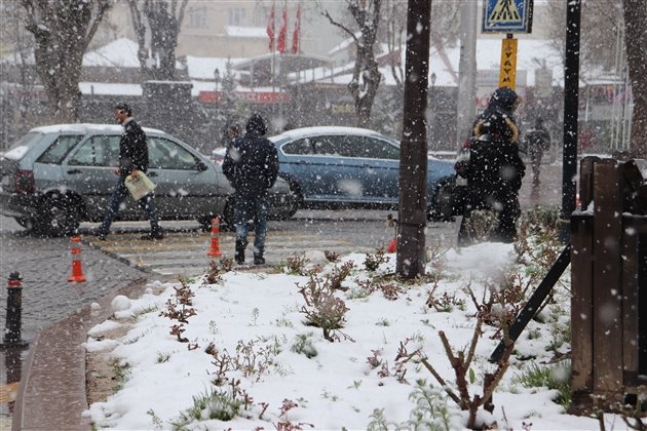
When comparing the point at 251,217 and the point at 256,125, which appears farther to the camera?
the point at 251,217

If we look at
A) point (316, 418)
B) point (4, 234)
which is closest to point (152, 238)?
point (4, 234)

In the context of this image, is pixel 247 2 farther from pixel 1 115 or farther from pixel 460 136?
pixel 460 136

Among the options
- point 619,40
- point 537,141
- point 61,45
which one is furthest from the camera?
A: point 537,141

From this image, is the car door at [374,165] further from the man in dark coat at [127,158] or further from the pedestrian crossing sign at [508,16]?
the pedestrian crossing sign at [508,16]

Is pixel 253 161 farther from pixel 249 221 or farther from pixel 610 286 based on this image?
pixel 610 286

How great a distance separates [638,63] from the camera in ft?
46.1

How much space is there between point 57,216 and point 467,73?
756 centimetres

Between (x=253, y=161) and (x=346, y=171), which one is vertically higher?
(x=253, y=161)

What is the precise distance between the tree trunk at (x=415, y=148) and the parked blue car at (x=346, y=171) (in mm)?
9409

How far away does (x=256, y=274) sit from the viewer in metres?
8.38

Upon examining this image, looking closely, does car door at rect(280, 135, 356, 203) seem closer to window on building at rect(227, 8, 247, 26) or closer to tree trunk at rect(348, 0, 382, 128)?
tree trunk at rect(348, 0, 382, 128)

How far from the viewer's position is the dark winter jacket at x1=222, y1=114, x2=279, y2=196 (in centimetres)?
1073

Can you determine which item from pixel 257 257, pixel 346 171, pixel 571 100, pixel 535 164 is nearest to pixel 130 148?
pixel 257 257

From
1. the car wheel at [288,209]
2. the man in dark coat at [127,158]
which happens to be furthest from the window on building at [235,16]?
the man in dark coat at [127,158]
